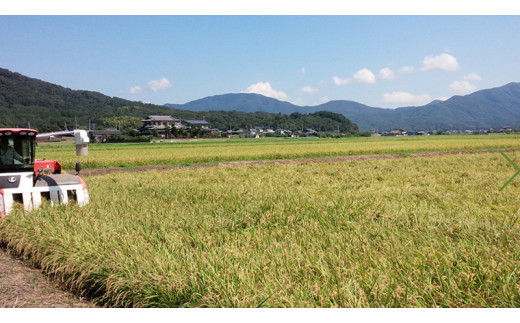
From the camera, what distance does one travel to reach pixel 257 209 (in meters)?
6.88

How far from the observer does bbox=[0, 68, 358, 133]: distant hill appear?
116 metres

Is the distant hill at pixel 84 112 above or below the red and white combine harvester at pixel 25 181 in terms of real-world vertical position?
above

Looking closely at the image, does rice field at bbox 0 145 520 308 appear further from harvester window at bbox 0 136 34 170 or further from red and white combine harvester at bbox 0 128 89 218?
harvester window at bbox 0 136 34 170

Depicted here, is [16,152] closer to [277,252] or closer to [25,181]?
[25,181]

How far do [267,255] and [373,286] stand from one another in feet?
4.11

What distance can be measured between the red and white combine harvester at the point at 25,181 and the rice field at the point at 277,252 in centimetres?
49

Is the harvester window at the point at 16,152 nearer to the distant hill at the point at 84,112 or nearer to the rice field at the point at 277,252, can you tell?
the rice field at the point at 277,252

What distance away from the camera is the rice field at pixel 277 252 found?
3338 millimetres

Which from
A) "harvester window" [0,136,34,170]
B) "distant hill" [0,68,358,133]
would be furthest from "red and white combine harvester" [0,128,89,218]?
"distant hill" [0,68,358,133]

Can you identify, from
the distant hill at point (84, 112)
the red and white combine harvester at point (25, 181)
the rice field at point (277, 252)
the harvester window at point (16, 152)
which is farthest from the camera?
the distant hill at point (84, 112)

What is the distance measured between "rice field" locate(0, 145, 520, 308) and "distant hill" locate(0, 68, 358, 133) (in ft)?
347

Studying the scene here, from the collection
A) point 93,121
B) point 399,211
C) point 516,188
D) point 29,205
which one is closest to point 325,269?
point 399,211

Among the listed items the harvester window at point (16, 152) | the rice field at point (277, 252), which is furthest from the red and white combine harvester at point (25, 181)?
the rice field at point (277, 252)

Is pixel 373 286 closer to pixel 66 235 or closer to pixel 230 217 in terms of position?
pixel 230 217
